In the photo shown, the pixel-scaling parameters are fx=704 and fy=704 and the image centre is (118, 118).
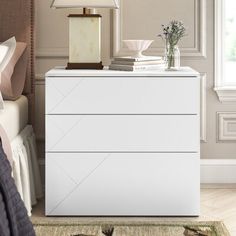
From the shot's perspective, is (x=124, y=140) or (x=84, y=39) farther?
(x=84, y=39)

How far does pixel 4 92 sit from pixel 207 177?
1.31 metres

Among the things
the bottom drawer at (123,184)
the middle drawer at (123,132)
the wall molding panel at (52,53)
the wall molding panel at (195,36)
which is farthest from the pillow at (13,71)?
the wall molding panel at (195,36)

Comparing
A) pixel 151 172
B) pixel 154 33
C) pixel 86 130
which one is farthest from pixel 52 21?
pixel 151 172

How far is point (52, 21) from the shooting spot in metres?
4.05

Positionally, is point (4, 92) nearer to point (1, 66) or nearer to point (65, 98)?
point (1, 66)

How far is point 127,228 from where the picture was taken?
329 cm

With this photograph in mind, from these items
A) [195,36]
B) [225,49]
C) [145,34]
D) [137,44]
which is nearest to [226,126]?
[225,49]

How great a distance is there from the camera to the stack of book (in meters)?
3.55

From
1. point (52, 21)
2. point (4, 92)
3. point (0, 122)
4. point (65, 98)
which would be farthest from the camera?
point (52, 21)

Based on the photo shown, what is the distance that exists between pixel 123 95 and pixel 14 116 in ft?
1.80

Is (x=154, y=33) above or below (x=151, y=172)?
above

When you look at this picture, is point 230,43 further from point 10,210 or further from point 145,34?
point 10,210

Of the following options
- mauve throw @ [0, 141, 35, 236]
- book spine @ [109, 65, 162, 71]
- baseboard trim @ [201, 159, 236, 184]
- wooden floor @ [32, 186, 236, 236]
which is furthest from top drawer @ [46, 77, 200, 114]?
mauve throw @ [0, 141, 35, 236]

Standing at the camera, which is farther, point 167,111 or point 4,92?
point 4,92
